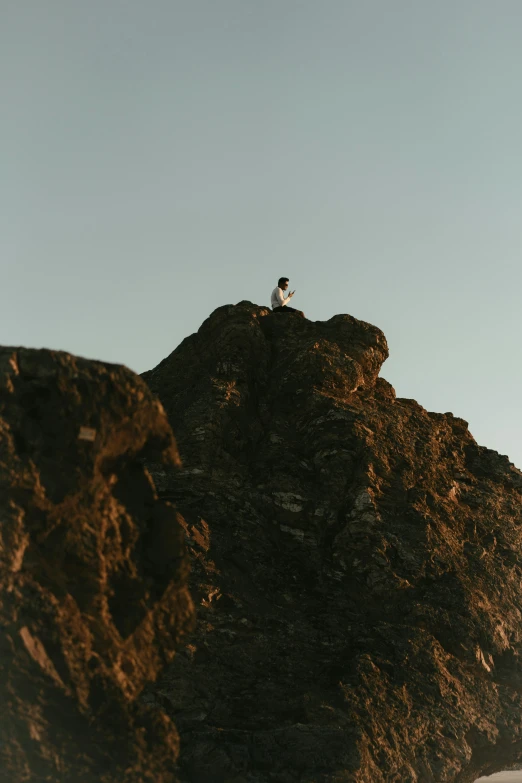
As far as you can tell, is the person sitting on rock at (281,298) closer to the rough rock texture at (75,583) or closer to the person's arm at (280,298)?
the person's arm at (280,298)

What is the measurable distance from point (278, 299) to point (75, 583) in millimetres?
13826

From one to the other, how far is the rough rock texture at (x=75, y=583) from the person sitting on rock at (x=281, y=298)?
11.6 m

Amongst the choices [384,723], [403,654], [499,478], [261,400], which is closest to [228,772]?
[384,723]

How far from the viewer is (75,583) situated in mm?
12750

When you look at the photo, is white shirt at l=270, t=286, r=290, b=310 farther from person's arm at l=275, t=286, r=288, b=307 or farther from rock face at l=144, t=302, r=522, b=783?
rock face at l=144, t=302, r=522, b=783

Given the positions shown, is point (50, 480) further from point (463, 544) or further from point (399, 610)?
point (463, 544)

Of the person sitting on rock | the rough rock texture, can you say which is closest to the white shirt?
the person sitting on rock

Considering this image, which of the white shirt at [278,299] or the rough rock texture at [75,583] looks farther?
the white shirt at [278,299]

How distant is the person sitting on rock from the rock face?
29.0 inches

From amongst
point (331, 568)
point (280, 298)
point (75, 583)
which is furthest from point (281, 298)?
point (75, 583)

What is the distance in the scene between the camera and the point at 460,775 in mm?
17734

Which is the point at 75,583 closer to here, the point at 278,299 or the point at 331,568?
the point at 331,568

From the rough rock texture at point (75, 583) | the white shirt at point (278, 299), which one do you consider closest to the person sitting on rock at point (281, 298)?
the white shirt at point (278, 299)

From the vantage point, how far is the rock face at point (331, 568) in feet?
52.5
